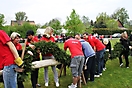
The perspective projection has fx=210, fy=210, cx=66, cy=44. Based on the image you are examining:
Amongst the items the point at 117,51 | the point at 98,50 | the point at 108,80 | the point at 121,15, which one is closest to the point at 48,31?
the point at 98,50

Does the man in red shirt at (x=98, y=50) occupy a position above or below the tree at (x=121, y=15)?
below

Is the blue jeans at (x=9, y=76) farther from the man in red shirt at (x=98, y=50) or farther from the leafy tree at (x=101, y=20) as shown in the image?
the leafy tree at (x=101, y=20)

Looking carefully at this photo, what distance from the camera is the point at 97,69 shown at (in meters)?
8.95

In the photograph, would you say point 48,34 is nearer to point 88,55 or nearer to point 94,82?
point 88,55

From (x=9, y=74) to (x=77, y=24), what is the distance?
136ft

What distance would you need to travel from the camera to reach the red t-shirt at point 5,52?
363 centimetres

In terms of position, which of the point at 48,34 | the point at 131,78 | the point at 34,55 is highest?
the point at 48,34

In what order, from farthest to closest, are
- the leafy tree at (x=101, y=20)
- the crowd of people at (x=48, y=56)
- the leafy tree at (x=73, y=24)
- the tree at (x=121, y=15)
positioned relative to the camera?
the tree at (x=121, y=15), the leafy tree at (x=101, y=20), the leafy tree at (x=73, y=24), the crowd of people at (x=48, y=56)

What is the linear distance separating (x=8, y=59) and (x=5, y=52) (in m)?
0.14

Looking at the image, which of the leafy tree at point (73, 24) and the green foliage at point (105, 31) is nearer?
the leafy tree at point (73, 24)

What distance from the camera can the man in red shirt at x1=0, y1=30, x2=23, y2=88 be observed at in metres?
3.65

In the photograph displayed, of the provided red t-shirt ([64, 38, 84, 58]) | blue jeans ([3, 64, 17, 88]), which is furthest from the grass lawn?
blue jeans ([3, 64, 17, 88])

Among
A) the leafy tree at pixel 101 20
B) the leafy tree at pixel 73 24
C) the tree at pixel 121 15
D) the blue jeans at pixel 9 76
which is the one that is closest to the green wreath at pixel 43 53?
the blue jeans at pixel 9 76

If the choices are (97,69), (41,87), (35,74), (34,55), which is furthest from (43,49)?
(97,69)
